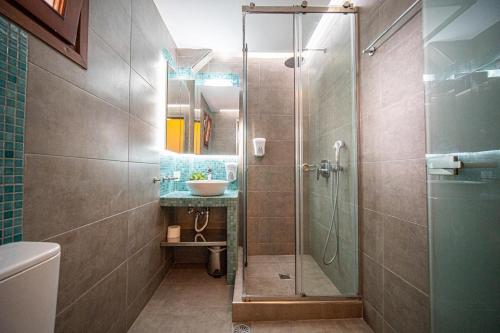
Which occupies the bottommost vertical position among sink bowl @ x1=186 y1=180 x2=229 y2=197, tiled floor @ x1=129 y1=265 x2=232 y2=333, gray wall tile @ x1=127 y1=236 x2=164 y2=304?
tiled floor @ x1=129 y1=265 x2=232 y2=333

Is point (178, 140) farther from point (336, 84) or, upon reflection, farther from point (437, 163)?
point (437, 163)

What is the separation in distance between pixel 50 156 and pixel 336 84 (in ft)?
6.16

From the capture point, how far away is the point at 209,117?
2434 mm

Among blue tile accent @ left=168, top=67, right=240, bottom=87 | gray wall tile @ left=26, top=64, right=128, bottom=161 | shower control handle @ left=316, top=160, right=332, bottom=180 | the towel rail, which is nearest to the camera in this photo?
gray wall tile @ left=26, top=64, right=128, bottom=161

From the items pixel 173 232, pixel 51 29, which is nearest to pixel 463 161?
pixel 51 29

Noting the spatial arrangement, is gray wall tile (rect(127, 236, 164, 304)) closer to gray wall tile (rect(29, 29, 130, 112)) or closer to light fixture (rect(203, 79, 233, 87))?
gray wall tile (rect(29, 29, 130, 112))

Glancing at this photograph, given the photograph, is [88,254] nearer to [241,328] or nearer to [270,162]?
[241,328]

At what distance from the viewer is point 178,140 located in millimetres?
2268

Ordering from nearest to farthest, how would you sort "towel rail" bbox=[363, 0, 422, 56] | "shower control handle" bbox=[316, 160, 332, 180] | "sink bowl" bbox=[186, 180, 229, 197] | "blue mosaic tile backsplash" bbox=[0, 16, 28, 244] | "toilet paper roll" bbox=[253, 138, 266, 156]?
1. "blue mosaic tile backsplash" bbox=[0, 16, 28, 244]
2. "towel rail" bbox=[363, 0, 422, 56]
3. "shower control handle" bbox=[316, 160, 332, 180]
4. "sink bowl" bbox=[186, 180, 229, 197]
5. "toilet paper roll" bbox=[253, 138, 266, 156]

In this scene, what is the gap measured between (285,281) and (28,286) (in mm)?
1702

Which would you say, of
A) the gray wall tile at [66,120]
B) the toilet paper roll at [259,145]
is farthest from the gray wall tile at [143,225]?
the toilet paper roll at [259,145]

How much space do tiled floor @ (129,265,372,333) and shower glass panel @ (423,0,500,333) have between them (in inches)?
30.5

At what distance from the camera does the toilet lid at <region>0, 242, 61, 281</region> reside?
18.6 inches

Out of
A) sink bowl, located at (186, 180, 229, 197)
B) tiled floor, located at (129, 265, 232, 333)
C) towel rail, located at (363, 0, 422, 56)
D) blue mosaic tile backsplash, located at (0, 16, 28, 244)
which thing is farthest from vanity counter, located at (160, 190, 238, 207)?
towel rail, located at (363, 0, 422, 56)
